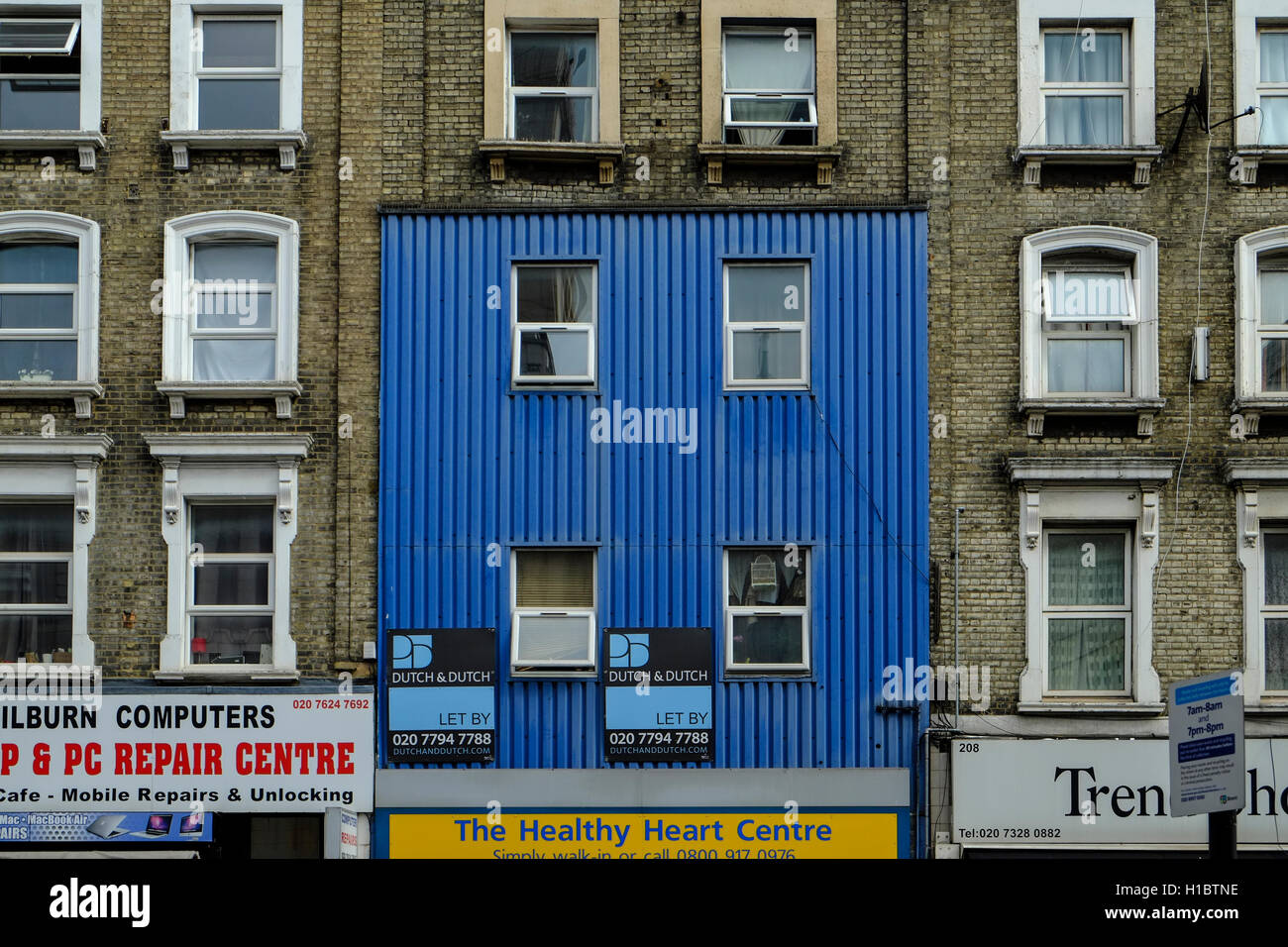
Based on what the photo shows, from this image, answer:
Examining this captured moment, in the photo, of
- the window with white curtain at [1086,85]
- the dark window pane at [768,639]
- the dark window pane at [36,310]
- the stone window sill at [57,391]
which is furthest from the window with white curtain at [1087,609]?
the dark window pane at [36,310]

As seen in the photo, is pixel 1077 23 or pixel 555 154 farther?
pixel 1077 23

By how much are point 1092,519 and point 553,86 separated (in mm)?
7773

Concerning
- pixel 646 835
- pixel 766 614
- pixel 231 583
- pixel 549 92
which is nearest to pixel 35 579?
pixel 231 583

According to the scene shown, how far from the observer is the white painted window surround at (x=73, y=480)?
52.9ft

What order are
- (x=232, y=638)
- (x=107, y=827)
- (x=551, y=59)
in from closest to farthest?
(x=107, y=827), (x=232, y=638), (x=551, y=59)

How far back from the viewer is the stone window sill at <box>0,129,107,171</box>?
53.8ft

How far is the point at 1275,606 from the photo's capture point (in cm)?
1620

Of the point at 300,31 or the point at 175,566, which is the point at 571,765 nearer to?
the point at 175,566

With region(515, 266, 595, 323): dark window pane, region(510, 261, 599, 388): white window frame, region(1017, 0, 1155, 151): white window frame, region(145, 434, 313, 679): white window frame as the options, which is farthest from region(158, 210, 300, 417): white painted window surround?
region(1017, 0, 1155, 151): white window frame

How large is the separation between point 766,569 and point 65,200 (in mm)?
8910

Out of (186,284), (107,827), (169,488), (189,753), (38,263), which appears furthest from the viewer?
(38,263)

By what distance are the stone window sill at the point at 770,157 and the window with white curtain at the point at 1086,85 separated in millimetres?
2528

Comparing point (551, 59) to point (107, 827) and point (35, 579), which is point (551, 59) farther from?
point (107, 827)

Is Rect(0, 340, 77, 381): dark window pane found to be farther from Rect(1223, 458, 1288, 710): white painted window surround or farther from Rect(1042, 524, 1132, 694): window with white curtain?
Rect(1223, 458, 1288, 710): white painted window surround
